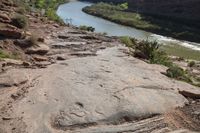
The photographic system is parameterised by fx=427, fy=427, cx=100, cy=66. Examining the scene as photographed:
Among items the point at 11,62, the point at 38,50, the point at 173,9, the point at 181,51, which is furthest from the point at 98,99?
the point at 173,9

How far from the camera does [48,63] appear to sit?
2314cm

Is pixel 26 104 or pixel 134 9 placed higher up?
pixel 26 104

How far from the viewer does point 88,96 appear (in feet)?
57.3

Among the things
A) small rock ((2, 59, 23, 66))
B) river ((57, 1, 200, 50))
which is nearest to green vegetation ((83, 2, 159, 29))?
river ((57, 1, 200, 50))

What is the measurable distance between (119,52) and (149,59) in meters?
2.01

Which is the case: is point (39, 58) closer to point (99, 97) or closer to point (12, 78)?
point (12, 78)

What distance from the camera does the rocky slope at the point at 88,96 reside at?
1543cm

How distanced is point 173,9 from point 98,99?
97.2 metres

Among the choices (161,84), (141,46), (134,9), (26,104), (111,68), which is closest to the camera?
(26,104)

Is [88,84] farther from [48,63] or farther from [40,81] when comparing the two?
[48,63]

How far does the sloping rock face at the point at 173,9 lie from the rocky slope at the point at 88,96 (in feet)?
244

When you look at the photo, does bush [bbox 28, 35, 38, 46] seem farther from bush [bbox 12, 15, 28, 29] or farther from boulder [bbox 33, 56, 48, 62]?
bush [bbox 12, 15, 28, 29]

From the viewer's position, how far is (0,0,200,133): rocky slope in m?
15.4

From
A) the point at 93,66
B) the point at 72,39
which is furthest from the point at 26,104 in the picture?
the point at 72,39
